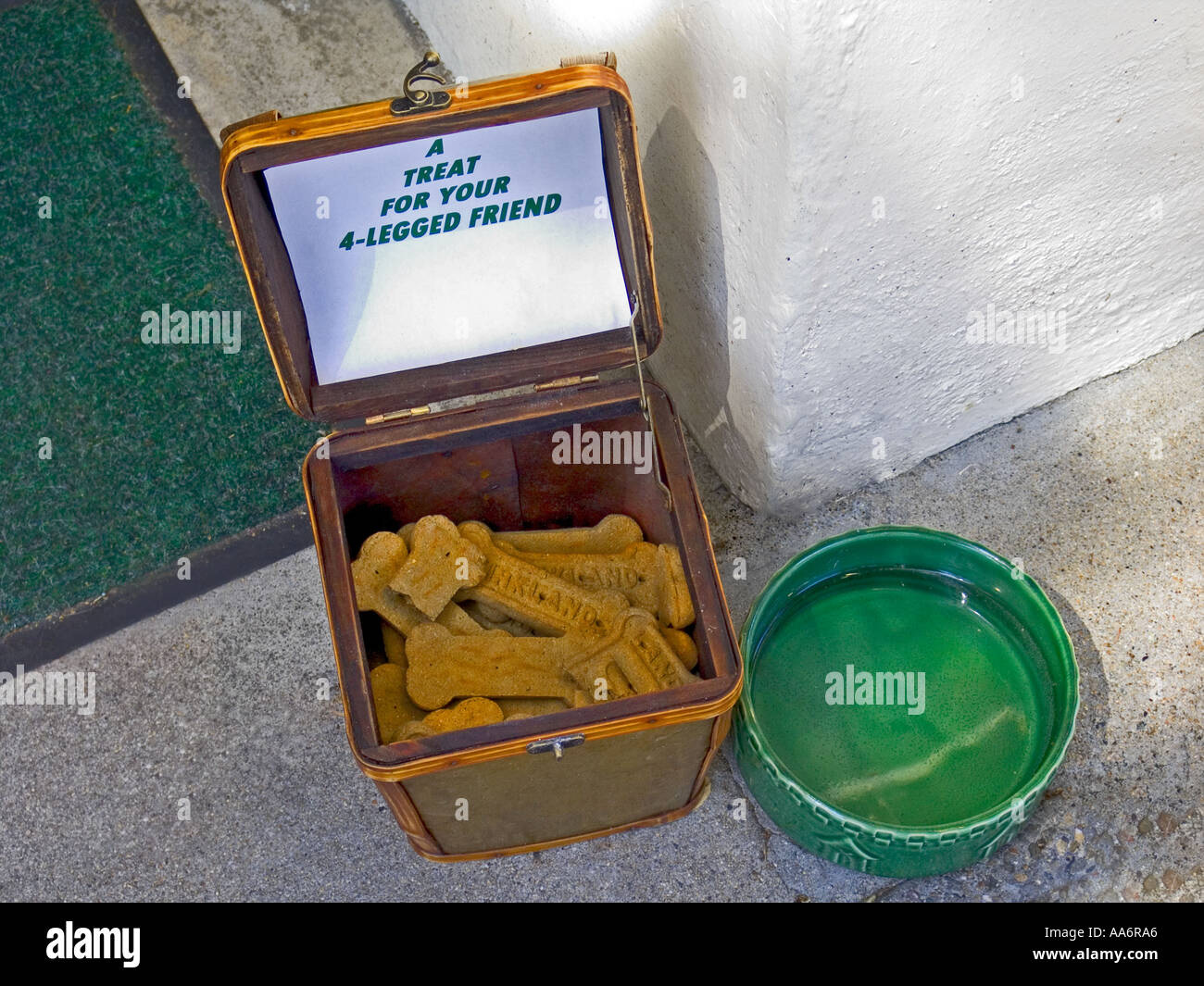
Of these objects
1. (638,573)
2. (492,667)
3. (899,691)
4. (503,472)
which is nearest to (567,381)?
(503,472)

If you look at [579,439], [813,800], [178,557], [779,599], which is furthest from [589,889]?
[178,557]

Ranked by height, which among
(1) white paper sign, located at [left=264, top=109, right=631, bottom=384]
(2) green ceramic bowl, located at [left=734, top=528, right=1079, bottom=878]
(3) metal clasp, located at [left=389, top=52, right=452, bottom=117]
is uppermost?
(3) metal clasp, located at [left=389, top=52, right=452, bottom=117]

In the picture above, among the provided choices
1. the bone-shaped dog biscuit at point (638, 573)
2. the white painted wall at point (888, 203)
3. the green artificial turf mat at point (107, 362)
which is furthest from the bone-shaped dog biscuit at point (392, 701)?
the white painted wall at point (888, 203)

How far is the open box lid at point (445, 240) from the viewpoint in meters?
1.43

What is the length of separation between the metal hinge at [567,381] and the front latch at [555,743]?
54 centimetres

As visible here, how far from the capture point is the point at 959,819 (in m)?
1.72

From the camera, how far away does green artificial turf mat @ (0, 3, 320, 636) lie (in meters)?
2.15

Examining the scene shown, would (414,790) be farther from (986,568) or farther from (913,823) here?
(986,568)

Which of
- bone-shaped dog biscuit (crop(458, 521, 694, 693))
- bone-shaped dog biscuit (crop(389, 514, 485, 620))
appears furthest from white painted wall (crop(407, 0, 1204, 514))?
bone-shaped dog biscuit (crop(389, 514, 485, 620))

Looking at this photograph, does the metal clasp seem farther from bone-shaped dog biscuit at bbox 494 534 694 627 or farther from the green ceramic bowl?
the green ceramic bowl

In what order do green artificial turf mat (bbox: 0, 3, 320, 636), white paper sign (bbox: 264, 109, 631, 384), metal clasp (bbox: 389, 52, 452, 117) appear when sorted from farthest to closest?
green artificial turf mat (bbox: 0, 3, 320, 636), white paper sign (bbox: 264, 109, 631, 384), metal clasp (bbox: 389, 52, 452, 117)

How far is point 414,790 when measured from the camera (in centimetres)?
147

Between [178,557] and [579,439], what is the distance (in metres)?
0.80

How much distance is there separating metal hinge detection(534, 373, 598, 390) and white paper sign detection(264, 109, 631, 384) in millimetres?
64
